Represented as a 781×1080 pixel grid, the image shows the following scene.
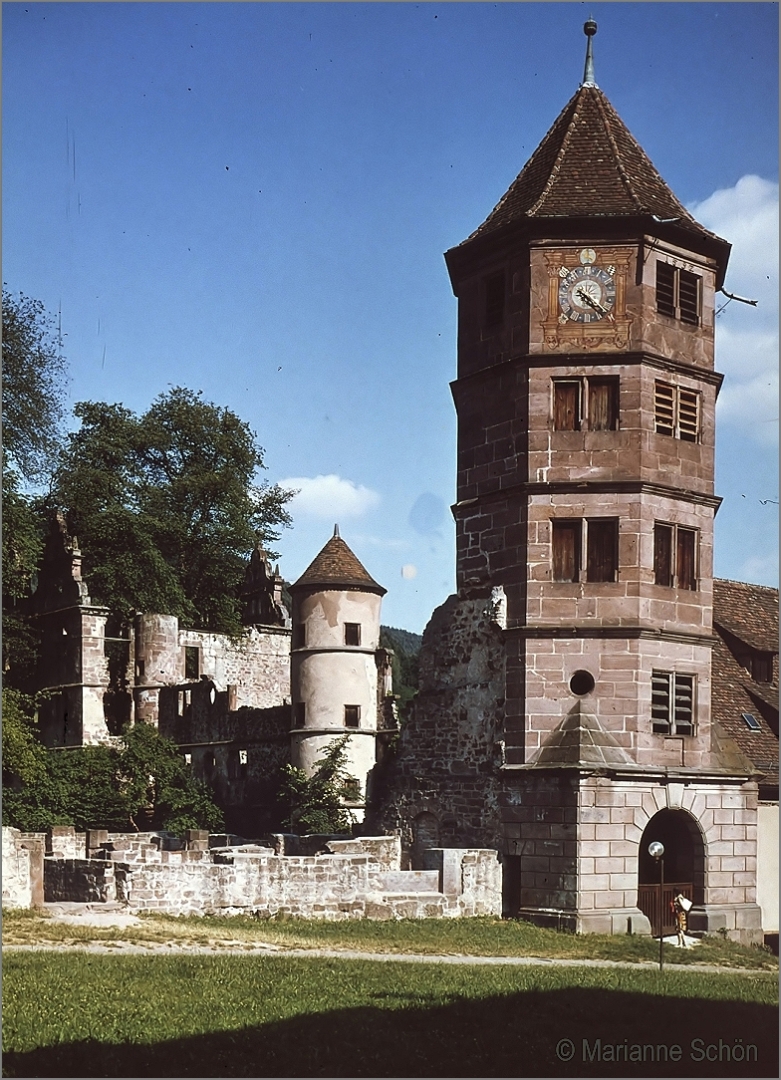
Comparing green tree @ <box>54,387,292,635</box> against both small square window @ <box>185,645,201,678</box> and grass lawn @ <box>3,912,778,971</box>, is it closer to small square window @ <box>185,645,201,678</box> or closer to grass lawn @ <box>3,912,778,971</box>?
small square window @ <box>185,645,201,678</box>

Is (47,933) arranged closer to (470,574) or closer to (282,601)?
(470,574)

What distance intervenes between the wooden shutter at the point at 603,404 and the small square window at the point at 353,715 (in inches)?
525

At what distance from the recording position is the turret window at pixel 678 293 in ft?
94.4

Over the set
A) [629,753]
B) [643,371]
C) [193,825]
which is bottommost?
[193,825]

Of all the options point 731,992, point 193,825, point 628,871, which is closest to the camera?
point 731,992

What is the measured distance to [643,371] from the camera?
92.5ft

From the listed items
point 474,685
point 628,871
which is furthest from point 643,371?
point 628,871

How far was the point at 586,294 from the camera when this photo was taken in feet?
93.1

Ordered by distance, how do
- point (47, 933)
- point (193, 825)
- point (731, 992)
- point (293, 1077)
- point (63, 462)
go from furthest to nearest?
point (63, 462)
point (193, 825)
point (47, 933)
point (731, 992)
point (293, 1077)

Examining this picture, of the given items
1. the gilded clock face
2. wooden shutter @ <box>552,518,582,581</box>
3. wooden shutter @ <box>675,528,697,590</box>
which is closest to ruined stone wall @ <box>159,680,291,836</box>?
wooden shutter @ <box>552,518,582,581</box>

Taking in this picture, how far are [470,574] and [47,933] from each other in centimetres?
1149

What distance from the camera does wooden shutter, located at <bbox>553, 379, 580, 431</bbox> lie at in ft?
92.9

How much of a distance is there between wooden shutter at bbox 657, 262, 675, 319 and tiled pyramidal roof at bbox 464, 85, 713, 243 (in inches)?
35.6

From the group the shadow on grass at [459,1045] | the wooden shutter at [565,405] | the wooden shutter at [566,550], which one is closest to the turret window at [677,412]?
the wooden shutter at [565,405]
